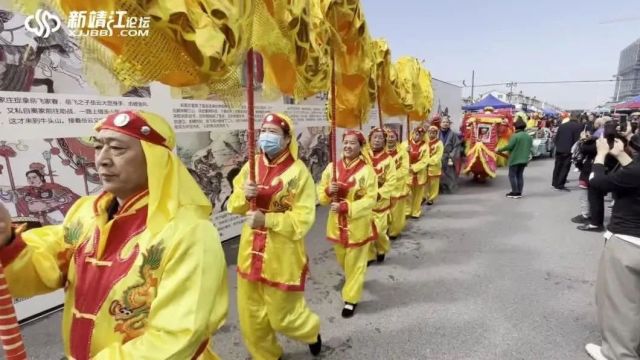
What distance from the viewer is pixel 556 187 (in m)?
8.59

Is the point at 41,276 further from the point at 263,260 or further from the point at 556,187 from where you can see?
the point at 556,187

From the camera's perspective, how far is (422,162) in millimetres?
6449

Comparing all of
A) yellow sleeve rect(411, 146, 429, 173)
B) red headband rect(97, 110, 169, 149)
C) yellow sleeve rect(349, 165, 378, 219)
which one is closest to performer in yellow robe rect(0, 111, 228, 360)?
red headband rect(97, 110, 169, 149)

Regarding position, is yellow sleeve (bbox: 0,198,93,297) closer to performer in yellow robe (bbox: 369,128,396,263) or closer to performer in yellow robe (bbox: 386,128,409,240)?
performer in yellow robe (bbox: 369,128,396,263)

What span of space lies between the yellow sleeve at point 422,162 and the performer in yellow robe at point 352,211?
3121 mm

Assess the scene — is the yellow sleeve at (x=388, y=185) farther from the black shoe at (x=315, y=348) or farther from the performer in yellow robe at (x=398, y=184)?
the black shoe at (x=315, y=348)

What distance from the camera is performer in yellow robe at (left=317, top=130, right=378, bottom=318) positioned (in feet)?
10.4

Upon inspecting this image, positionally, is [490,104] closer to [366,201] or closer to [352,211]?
[366,201]

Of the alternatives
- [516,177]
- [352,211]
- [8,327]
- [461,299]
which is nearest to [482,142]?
[516,177]

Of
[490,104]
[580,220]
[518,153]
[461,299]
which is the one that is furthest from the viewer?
[490,104]

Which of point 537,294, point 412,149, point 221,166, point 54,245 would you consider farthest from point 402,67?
point 54,245

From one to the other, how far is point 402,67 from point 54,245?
4.29 metres

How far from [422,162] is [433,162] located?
1.47 ft

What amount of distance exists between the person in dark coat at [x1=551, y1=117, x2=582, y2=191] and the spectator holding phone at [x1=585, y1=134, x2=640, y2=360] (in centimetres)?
616
